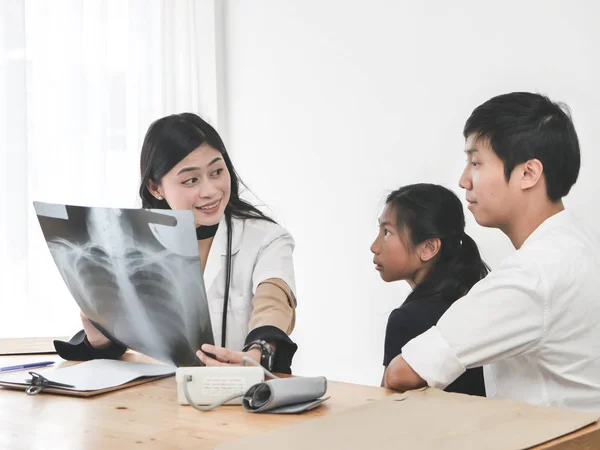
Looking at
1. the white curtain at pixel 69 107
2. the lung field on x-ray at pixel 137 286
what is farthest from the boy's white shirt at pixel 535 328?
the white curtain at pixel 69 107

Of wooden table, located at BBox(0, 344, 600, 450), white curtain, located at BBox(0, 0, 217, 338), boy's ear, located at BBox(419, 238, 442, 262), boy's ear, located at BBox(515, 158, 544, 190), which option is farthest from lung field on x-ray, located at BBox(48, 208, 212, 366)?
white curtain, located at BBox(0, 0, 217, 338)

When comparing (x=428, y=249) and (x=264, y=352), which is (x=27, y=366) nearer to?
(x=264, y=352)

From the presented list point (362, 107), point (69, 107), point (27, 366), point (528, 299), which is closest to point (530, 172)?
point (528, 299)

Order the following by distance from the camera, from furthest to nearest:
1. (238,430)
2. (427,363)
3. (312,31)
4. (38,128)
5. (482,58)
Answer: (312,31) < (38,128) < (482,58) < (427,363) < (238,430)

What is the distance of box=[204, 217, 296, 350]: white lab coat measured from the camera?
165 cm

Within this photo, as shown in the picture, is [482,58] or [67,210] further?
[482,58]

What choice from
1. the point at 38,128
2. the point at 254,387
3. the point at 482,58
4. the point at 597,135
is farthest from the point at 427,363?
the point at 38,128

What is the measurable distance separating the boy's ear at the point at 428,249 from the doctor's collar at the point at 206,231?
0.54m

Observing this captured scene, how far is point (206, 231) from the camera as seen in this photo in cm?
171

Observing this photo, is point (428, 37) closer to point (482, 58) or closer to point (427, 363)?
point (482, 58)

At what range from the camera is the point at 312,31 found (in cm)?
298

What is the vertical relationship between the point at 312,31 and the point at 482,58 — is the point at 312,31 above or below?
above

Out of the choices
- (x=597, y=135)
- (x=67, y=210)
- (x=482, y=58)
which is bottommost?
(x=67, y=210)

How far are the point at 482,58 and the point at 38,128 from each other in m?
1.55
